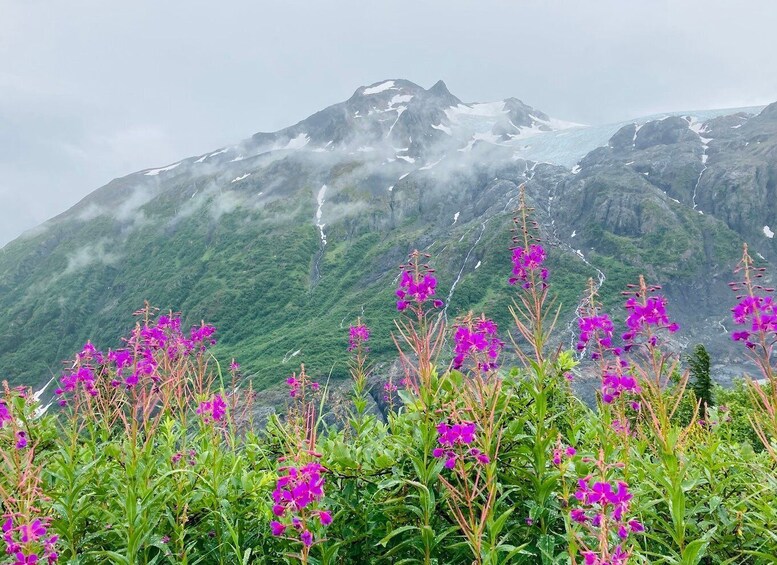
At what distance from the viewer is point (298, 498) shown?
10.9 feet

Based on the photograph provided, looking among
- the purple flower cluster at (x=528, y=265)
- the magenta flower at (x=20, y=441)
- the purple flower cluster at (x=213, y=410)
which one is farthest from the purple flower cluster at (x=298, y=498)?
the magenta flower at (x=20, y=441)

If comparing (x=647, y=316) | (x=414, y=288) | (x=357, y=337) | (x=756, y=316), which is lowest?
(x=357, y=337)

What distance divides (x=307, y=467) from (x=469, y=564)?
193cm

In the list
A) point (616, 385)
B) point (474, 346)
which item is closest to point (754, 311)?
point (616, 385)

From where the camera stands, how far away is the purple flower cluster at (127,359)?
6.58m

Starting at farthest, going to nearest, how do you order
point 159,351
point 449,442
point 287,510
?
point 159,351, point 449,442, point 287,510

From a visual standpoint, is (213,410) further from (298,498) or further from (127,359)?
(298,498)

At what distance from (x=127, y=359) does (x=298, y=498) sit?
5115 millimetres

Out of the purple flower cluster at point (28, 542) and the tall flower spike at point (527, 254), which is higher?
the tall flower spike at point (527, 254)

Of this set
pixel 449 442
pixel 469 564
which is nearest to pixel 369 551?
pixel 469 564

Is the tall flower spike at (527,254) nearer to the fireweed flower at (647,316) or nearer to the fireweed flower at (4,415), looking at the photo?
the fireweed flower at (647,316)

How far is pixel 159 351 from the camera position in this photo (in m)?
7.57

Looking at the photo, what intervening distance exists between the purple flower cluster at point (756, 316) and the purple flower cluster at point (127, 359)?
20.3ft

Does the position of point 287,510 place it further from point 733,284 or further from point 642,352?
point 733,284
